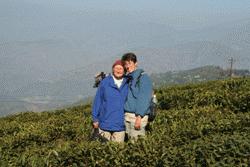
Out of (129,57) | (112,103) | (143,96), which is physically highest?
(129,57)

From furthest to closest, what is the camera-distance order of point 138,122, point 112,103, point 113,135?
point 113,135 → point 112,103 → point 138,122

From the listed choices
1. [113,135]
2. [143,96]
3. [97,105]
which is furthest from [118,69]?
[113,135]

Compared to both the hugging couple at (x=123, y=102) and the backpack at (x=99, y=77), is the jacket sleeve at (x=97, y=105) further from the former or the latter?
the backpack at (x=99, y=77)

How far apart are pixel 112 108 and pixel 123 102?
285mm

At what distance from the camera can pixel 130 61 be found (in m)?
10.4

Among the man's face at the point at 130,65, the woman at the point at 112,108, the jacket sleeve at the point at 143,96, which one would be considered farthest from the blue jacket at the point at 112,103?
the jacket sleeve at the point at 143,96

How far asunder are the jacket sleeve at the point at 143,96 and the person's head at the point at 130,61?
304mm

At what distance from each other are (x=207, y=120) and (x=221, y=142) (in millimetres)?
3590

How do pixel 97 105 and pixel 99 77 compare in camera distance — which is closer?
pixel 97 105

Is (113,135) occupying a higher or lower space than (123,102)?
lower

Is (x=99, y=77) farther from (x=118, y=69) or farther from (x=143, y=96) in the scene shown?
(x=143, y=96)

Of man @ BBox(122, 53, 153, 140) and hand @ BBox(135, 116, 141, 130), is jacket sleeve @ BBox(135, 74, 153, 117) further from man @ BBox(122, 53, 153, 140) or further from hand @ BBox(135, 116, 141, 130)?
hand @ BBox(135, 116, 141, 130)

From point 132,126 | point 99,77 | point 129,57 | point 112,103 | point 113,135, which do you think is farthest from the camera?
point 99,77

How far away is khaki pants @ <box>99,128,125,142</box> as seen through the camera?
35.8 ft
